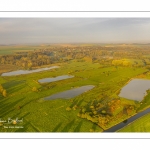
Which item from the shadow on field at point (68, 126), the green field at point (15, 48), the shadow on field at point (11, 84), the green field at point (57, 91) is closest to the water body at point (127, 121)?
the green field at point (57, 91)

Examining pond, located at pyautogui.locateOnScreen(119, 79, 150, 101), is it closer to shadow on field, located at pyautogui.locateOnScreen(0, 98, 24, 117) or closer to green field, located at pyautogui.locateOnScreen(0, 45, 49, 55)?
green field, located at pyautogui.locateOnScreen(0, 45, 49, 55)

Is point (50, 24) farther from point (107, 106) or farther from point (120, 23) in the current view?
point (107, 106)

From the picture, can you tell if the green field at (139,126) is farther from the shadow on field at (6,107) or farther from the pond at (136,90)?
the shadow on field at (6,107)

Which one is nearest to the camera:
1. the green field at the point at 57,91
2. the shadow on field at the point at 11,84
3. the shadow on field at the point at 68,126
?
the shadow on field at the point at 68,126

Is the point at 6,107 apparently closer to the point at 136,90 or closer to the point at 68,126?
the point at 68,126

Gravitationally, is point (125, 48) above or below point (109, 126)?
above

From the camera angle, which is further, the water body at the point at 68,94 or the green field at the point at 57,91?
the water body at the point at 68,94

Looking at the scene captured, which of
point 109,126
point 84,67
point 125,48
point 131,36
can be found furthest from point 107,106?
point 131,36
